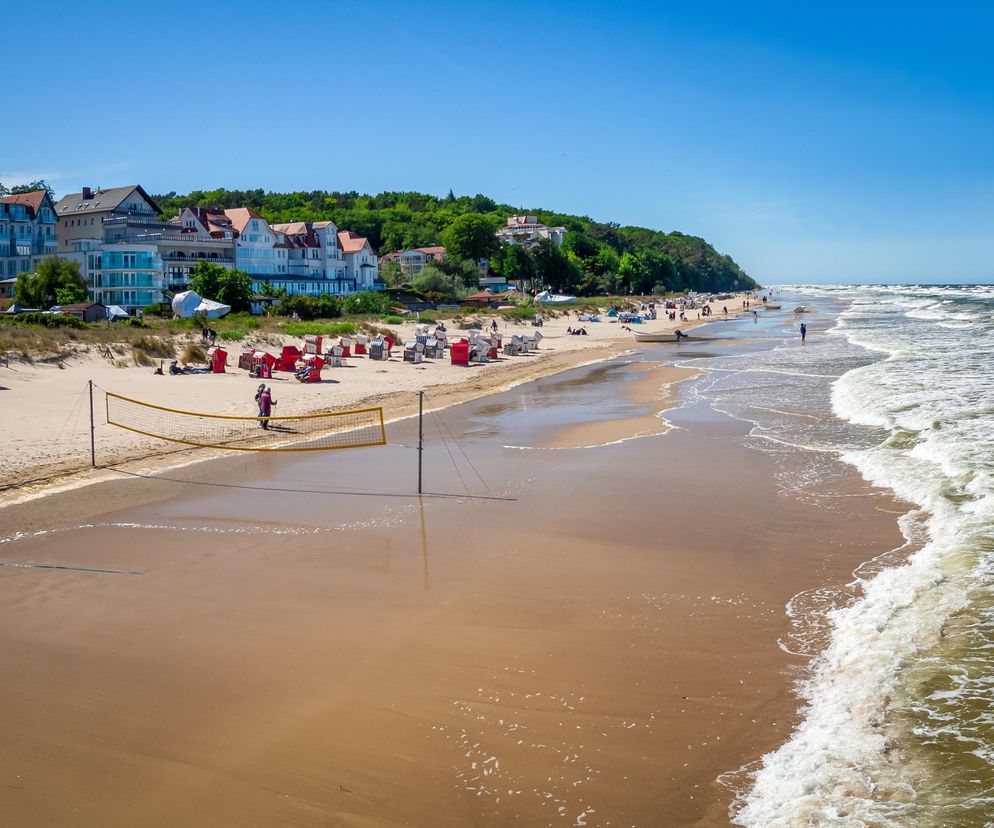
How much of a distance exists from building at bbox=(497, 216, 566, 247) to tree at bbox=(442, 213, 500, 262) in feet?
95.2

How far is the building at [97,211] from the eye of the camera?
7181 cm

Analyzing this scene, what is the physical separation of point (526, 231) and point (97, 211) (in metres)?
104

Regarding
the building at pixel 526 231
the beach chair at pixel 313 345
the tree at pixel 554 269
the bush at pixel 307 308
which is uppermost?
the building at pixel 526 231

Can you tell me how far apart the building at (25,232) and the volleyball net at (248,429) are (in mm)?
58161

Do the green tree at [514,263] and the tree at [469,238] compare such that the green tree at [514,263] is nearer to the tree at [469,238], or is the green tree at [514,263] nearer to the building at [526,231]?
the tree at [469,238]

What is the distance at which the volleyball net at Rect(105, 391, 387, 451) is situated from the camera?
695 inches

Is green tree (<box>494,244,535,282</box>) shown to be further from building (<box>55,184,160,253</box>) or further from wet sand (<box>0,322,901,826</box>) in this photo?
wet sand (<box>0,322,901,826</box>)

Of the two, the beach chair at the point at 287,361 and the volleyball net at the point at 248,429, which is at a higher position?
the beach chair at the point at 287,361

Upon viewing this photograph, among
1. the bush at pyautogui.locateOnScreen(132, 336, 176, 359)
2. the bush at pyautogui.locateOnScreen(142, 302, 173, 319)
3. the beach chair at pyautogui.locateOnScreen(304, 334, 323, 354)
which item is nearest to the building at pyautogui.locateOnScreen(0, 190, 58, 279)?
the bush at pyautogui.locateOnScreen(142, 302, 173, 319)

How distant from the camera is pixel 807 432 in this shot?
63.1 feet

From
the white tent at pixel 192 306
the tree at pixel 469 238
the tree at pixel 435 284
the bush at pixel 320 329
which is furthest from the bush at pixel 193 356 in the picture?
the tree at pixel 469 238

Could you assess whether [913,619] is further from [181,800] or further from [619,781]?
[181,800]

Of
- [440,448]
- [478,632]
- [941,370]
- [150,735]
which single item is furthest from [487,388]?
[150,735]

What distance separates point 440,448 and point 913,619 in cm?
1083
